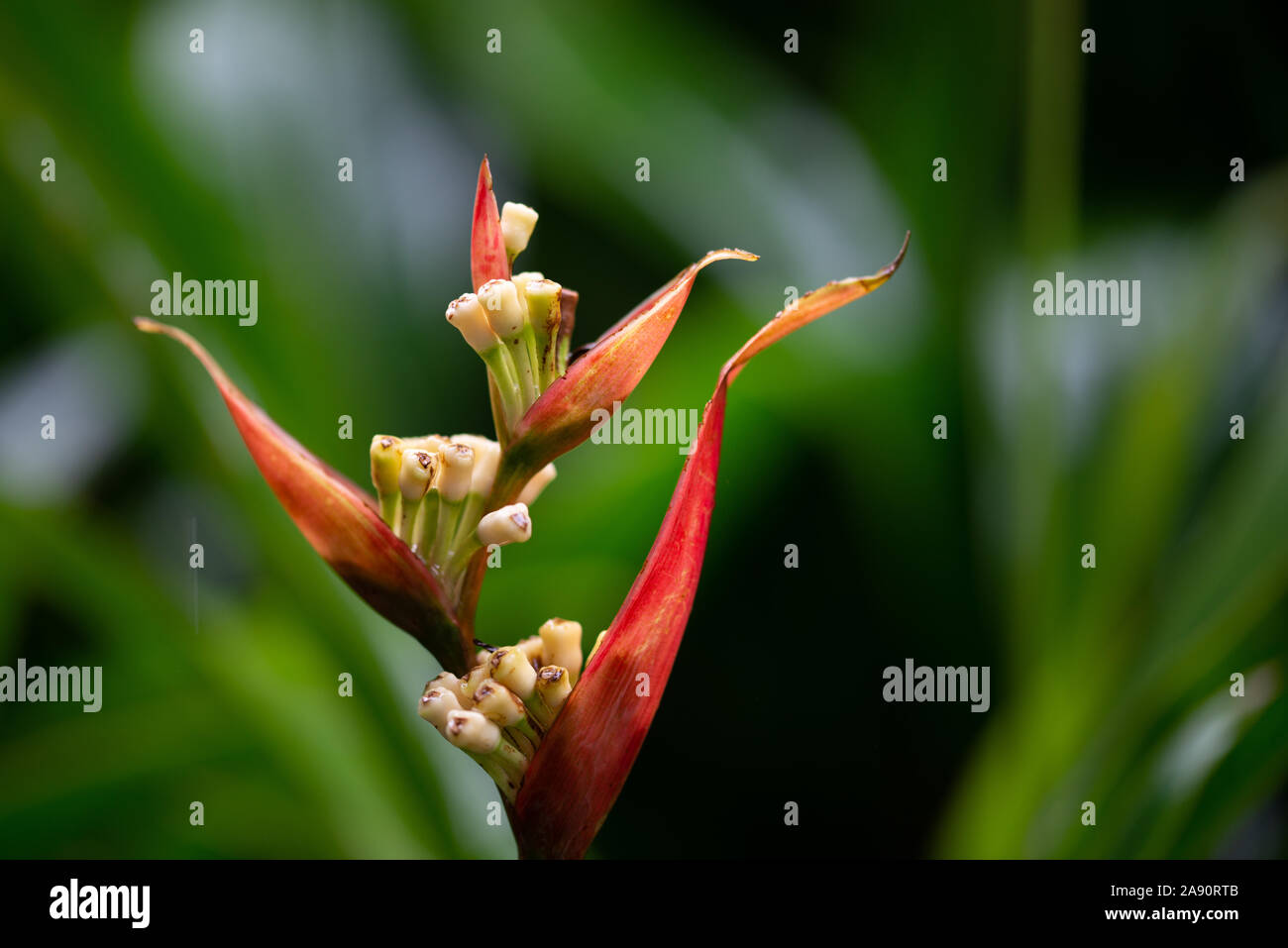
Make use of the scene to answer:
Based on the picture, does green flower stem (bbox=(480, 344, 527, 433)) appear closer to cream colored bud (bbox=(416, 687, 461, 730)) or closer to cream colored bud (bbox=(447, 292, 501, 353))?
cream colored bud (bbox=(447, 292, 501, 353))

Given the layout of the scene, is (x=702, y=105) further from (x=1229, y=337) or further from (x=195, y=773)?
(x=195, y=773)

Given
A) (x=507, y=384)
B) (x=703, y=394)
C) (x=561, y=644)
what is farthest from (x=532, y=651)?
(x=703, y=394)

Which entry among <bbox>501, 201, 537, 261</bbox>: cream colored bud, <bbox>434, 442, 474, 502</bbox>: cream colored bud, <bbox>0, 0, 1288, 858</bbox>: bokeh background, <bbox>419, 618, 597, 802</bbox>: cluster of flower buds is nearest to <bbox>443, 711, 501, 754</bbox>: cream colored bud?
<bbox>419, 618, 597, 802</bbox>: cluster of flower buds

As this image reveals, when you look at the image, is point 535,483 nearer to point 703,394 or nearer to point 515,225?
point 515,225

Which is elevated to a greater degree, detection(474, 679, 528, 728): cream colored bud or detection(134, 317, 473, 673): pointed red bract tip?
detection(134, 317, 473, 673): pointed red bract tip

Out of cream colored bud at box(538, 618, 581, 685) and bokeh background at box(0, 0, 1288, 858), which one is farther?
bokeh background at box(0, 0, 1288, 858)
